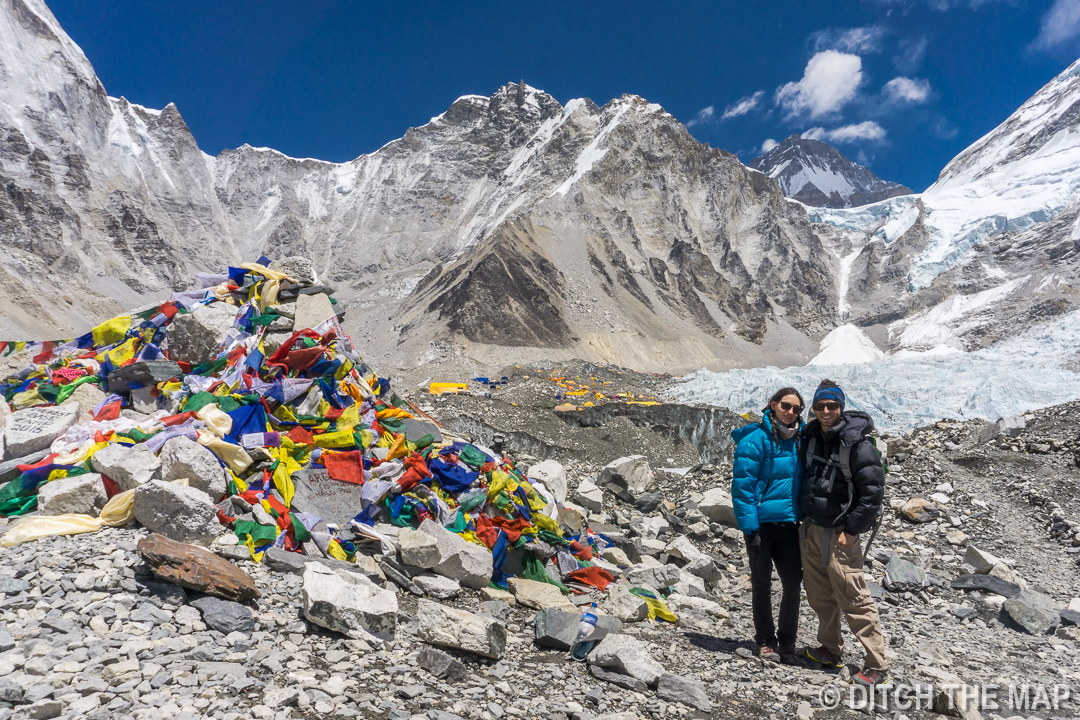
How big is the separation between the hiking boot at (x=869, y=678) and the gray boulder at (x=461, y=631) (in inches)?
82.6

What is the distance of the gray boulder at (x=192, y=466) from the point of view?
4039 millimetres

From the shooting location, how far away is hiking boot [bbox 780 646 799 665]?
3.53 meters

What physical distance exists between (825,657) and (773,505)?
1.04m

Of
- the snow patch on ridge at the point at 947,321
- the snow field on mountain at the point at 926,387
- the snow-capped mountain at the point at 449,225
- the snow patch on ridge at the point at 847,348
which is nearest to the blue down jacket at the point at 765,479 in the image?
the snow field on mountain at the point at 926,387

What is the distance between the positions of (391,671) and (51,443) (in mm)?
3746

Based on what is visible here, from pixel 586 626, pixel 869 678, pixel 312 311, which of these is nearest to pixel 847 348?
pixel 312 311

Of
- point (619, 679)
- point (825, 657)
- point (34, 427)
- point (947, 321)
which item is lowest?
point (619, 679)

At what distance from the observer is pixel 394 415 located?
629 cm

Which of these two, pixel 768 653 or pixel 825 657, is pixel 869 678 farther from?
pixel 768 653

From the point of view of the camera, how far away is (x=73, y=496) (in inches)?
148

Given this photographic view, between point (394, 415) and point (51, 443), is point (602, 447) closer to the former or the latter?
point (394, 415)

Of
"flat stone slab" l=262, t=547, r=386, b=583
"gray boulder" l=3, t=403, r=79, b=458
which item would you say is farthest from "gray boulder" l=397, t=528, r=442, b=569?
"gray boulder" l=3, t=403, r=79, b=458

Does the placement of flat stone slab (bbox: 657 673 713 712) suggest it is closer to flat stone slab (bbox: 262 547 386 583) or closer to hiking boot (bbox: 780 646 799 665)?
hiking boot (bbox: 780 646 799 665)

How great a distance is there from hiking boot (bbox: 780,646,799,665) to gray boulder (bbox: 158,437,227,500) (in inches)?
164
